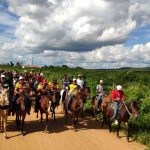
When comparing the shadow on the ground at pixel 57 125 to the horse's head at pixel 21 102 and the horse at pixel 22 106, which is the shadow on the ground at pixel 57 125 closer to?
the horse at pixel 22 106

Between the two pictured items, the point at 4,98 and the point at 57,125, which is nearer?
the point at 4,98

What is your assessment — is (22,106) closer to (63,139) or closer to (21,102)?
(21,102)

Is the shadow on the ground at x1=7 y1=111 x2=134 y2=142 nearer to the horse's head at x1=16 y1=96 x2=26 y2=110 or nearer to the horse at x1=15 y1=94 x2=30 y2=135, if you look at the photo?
the horse at x1=15 y1=94 x2=30 y2=135

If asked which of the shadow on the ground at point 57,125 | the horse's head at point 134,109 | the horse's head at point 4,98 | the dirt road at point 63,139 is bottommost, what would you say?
the dirt road at point 63,139

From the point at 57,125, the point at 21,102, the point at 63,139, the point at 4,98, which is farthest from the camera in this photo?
the point at 57,125

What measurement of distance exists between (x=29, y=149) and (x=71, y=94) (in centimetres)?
596

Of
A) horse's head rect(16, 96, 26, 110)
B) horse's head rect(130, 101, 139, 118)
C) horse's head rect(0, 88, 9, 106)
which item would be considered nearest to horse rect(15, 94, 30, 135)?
horse's head rect(16, 96, 26, 110)

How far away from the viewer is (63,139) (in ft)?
53.9

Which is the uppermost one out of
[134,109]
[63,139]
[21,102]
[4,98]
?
[4,98]

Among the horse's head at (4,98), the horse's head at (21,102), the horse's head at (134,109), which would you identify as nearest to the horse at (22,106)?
the horse's head at (21,102)

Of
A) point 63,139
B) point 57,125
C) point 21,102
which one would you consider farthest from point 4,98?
point 57,125

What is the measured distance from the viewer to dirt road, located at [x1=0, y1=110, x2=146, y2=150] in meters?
15.2

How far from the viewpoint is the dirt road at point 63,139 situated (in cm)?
1525

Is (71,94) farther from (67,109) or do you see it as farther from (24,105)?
(24,105)
